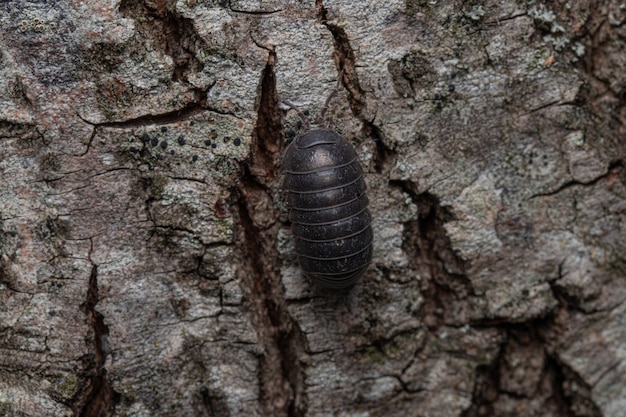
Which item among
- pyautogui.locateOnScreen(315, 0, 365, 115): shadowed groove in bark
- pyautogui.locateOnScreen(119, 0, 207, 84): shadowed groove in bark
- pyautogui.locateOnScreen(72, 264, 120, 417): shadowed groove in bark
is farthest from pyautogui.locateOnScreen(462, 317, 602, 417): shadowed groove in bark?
Answer: pyautogui.locateOnScreen(119, 0, 207, 84): shadowed groove in bark

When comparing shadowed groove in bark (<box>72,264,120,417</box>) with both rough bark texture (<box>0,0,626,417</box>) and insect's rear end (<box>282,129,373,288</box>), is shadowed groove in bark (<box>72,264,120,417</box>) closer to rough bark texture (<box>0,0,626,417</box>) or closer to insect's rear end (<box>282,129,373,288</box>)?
rough bark texture (<box>0,0,626,417</box>)

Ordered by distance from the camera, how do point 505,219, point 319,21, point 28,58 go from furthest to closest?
1. point 505,219
2. point 319,21
3. point 28,58

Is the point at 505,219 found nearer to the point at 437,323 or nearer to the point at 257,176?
the point at 437,323

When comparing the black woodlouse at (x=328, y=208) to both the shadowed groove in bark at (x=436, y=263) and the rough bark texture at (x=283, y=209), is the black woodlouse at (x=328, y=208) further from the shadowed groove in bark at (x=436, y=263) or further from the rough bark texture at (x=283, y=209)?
the shadowed groove in bark at (x=436, y=263)

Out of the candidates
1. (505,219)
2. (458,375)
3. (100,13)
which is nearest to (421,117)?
(505,219)

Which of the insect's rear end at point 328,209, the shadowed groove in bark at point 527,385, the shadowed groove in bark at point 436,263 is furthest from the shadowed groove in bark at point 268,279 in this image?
the shadowed groove in bark at point 527,385

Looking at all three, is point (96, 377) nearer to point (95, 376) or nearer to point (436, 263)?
point (95, 376)
